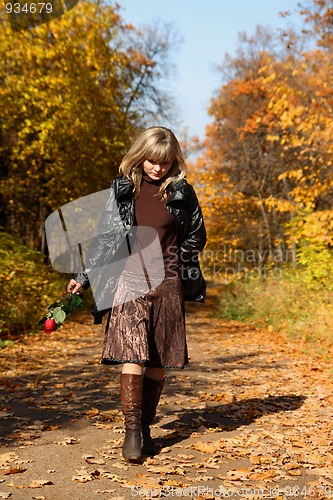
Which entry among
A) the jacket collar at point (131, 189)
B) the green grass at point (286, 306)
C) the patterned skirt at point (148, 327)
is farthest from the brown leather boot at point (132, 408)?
the green grass at point (286, 306)

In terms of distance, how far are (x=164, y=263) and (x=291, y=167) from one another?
928 inches

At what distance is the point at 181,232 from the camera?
460 centimetres

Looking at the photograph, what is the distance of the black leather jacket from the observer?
4488mm

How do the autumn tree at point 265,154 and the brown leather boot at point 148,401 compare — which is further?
the autumn tree at point 265,154

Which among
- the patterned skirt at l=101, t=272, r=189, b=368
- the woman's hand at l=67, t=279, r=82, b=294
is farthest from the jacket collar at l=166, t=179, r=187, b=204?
the woman's hand at l=67, t=279, r=82, b=294

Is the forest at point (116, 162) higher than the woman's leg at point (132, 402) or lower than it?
higher

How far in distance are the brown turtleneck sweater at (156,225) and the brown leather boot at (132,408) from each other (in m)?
0.78

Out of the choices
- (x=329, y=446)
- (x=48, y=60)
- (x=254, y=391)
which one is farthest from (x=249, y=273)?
(x=329, y=446)

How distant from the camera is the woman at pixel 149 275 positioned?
4.43 meters

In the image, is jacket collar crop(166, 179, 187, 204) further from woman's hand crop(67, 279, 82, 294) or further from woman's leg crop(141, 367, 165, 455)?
woman's leg crop(141, 367, 165, 455)

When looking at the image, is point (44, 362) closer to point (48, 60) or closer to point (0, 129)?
point (48, 60)

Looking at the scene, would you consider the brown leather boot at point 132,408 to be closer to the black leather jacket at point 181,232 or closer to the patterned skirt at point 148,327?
the patterned skirt at point 148,327

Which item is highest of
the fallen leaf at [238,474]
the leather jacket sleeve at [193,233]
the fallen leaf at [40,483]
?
the leather jacket sleeve at [193,233]

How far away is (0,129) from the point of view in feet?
58.4
